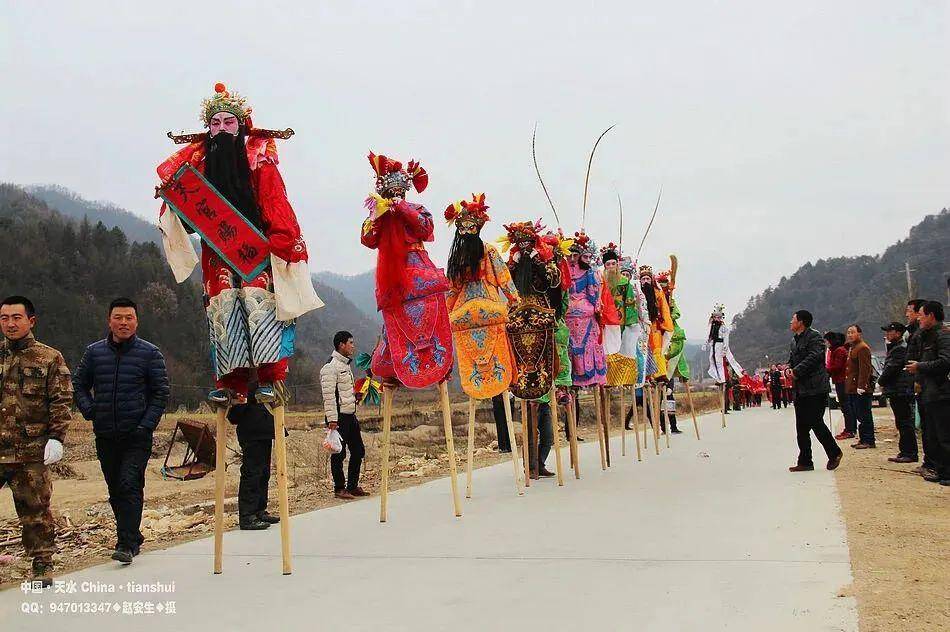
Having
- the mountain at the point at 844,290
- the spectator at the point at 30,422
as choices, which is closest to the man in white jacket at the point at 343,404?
the spectator at the point at 30,422

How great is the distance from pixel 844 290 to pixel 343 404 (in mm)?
108258

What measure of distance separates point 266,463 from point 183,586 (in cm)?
250

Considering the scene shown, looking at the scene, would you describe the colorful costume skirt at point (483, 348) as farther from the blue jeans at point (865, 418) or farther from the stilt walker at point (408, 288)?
the blue jeans at point (865, 418)

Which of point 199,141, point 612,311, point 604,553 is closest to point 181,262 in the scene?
point 199,141

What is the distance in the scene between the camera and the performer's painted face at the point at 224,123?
5090 millimetres

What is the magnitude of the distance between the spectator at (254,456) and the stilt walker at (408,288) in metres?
1.12

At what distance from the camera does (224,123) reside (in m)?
5.09

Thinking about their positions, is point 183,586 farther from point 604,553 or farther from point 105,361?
point 604,553

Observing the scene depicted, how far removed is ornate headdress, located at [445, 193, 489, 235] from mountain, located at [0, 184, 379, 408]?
35.4m

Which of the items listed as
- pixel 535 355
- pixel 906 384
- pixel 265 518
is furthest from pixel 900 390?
pixel 265 518

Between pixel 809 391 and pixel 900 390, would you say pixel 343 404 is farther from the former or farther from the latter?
pixel 900 390

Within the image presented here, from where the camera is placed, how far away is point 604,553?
4.77 meters

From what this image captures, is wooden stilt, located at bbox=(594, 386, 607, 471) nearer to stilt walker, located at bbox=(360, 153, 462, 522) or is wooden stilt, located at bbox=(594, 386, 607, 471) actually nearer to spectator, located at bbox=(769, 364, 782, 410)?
stilt walker, located at bbox=(360, 153, 462, 522)

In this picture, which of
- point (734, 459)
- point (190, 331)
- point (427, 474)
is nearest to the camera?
point (734, 459)
